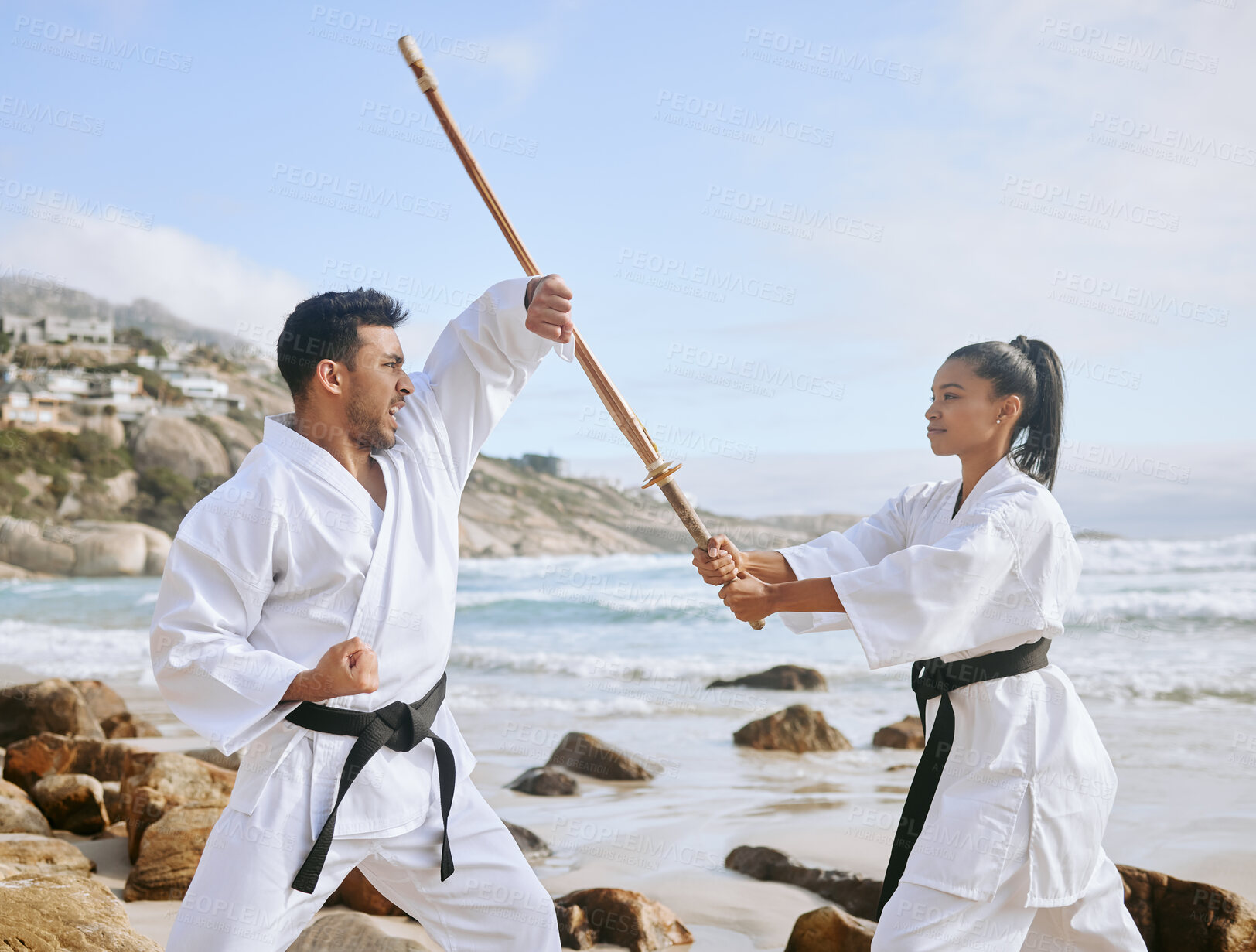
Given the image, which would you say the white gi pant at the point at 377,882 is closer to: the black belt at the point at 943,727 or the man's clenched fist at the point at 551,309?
the black belt at the point at 943,727

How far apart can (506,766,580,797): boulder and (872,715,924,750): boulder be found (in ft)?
8.23

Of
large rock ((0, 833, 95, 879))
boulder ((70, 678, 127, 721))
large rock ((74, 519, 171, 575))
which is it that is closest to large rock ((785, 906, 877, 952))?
large rock ((0, 833, 95, 879))

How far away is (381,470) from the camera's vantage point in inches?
91.7

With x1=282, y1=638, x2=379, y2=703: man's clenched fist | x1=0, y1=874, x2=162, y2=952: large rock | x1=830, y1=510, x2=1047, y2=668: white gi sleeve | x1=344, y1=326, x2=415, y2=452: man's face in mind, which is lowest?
x1=0, y1=874, x2=162, y2=952: large rock

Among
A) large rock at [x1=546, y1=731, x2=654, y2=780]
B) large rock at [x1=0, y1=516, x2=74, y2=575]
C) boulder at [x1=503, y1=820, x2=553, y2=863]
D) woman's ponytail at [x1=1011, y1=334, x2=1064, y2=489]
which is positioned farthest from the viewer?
large rock at [x1=0, y1=516, x2=74, y2=575]

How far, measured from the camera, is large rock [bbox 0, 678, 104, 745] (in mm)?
6141

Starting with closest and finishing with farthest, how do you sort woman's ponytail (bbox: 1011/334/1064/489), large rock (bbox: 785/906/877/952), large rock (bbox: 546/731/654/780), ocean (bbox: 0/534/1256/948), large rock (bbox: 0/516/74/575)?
woman's ponytail (bbox: 1011/334/1064/489) → large rock (bbox: 785/906/877/952) → ocean (bbox: 0/534/1256/948) → large rock (bbox: 546/731/654/780) → large rock (bbox: 0/516/74/575)

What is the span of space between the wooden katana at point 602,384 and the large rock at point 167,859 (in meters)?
2.12

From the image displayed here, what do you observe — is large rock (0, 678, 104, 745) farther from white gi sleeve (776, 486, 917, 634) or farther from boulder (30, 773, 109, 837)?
white gi sleeve (776, 486, 917, 634)

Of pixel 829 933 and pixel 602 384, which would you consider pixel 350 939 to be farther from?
pixel 602 384

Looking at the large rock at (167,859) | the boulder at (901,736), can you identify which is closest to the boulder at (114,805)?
the large rock at (167,859)

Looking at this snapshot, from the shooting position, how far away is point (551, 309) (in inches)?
94.5

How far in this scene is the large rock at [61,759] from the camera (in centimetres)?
505

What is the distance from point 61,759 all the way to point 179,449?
1193 inches
